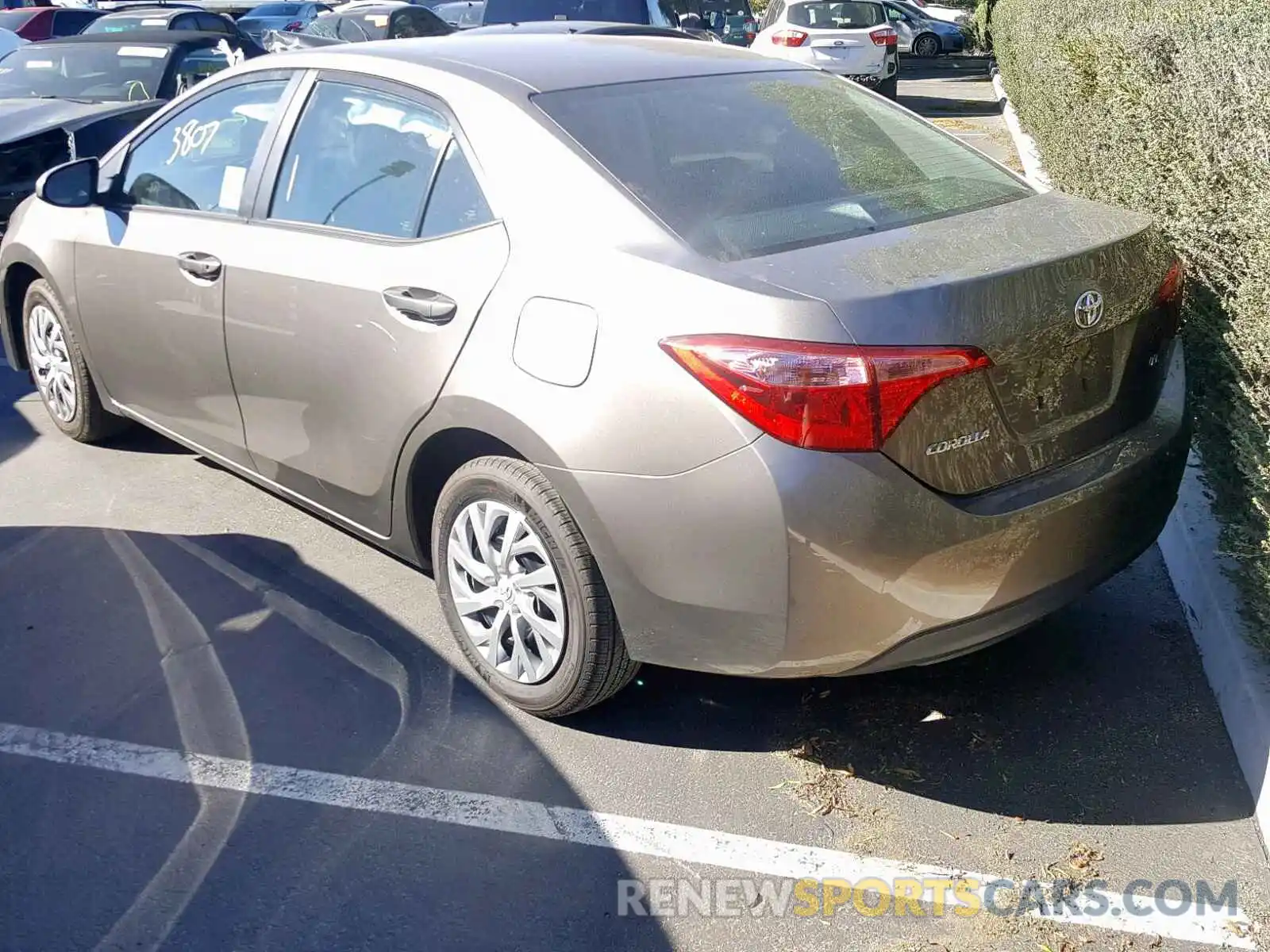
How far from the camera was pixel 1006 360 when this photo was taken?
2957 mm

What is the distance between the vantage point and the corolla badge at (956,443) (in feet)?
9.48

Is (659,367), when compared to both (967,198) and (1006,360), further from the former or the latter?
(967,198)

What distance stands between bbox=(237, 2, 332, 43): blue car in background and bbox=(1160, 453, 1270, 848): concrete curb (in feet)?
76.8

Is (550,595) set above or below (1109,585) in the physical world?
above

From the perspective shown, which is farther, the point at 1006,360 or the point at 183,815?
the point at 183,815

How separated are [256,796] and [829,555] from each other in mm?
1603

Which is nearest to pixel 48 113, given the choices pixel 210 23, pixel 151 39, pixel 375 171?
pixel 151 39

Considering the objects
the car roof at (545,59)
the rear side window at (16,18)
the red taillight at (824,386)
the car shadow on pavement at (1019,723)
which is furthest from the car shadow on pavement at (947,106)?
the red taillight at (824,386)

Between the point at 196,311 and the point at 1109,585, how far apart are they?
10.4 ft

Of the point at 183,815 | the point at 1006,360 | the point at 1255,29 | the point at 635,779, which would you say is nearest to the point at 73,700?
the point at 183,815

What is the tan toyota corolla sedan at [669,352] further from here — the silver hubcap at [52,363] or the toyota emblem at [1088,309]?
the silver hubcap at [52,363]

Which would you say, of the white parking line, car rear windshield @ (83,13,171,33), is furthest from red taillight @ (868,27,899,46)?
the white parking line

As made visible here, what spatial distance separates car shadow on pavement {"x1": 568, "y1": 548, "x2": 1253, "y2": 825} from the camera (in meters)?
3.24

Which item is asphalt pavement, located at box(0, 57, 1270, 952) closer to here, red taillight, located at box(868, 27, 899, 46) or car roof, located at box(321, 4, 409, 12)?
red taillight, located at box(868, 27, 899, 46)
